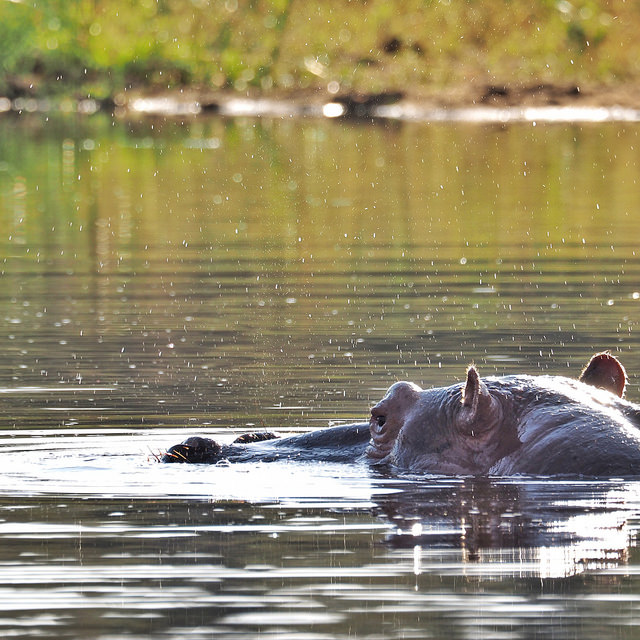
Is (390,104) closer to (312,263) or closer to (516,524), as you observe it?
(312,263)

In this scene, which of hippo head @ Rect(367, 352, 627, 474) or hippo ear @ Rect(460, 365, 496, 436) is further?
hippo head @ Rect(367, 352, 627, 474)

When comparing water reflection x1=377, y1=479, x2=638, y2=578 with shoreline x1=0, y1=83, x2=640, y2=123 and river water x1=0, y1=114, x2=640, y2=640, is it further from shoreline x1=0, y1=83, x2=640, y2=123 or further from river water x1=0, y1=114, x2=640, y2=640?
shoreline x1=0, y1=83, x2=640, y2=123

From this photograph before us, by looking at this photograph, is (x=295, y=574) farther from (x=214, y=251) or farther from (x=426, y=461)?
(x=214, y=251)

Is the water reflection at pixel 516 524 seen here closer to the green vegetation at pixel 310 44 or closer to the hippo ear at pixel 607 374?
the hippo ear at pixel 607 374

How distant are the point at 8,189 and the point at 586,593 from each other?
2262cm

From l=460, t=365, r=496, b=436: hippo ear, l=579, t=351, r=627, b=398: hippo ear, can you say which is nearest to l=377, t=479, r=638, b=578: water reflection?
l=460, t=365, r=496, b=436: hippo ear

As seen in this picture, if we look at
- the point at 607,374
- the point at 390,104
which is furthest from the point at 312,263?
the point at 390,104

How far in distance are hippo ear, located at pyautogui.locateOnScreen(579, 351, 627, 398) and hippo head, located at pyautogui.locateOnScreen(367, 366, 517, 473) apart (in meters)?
0.49

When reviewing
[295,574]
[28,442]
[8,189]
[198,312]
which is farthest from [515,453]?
[8,189]

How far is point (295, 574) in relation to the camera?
663cm

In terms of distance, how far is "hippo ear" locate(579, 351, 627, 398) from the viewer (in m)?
7.80

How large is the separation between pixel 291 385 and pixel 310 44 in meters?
35.4

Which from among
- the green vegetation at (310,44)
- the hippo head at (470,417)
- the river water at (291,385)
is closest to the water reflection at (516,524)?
the river water at (291,385)

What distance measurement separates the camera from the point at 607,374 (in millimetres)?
7824
